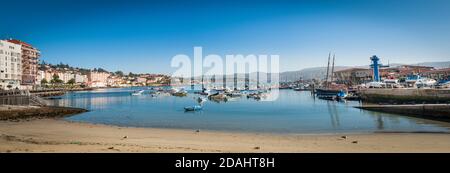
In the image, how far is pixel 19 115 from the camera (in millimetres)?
28078

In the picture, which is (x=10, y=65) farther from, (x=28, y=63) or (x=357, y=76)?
(x=357, y=76)

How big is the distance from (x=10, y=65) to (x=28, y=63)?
9135 millimetres

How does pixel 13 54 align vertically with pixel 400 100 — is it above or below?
above

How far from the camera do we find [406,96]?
Answer: 40312mm

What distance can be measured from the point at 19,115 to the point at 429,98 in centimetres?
4114

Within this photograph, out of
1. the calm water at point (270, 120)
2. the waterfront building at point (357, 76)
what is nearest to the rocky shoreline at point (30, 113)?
the calm water at point (270, 120)

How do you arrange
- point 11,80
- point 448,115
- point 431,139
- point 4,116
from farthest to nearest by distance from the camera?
point 11,80 < point 4,116 < point 448,115 < point 431,139

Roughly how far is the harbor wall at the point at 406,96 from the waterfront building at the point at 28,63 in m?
83.1

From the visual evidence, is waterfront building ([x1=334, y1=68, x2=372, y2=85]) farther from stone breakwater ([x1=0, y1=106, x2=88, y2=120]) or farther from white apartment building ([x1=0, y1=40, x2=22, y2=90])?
white apartment building ([x1=0, y1=40, x2=22, y2=90])

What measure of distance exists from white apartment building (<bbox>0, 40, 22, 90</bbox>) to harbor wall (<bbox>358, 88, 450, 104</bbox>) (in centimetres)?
7739
